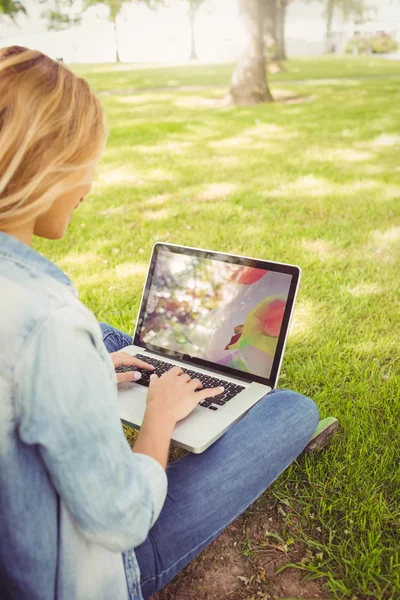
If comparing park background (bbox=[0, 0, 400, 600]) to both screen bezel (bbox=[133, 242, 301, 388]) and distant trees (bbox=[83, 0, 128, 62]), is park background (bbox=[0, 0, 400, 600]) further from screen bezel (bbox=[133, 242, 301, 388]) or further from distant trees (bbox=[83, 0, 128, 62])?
distant trees (bbox=[83, 0, 128, 62])

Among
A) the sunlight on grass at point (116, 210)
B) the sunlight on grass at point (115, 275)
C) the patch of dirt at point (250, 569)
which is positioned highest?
the sunlight on grass at point (116, 210)

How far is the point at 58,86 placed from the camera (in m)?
1.13

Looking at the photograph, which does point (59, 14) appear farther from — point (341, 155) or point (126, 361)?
point (126, 361)

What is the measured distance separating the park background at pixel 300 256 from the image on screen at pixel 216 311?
53 cm

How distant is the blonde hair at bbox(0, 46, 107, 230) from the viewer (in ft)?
3.46

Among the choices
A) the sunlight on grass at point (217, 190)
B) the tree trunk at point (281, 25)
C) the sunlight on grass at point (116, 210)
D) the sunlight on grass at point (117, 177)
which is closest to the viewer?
the sunlight on grass at point (116, 210)

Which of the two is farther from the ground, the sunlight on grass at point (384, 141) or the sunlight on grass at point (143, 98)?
the sunlight on grass at point (143, 98)

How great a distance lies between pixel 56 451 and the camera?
1.00 m

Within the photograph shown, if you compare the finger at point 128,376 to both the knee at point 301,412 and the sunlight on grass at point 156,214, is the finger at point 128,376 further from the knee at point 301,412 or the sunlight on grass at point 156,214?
the sunlight on grass at point 156,214

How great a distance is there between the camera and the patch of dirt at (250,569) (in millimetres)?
Answer: 1899

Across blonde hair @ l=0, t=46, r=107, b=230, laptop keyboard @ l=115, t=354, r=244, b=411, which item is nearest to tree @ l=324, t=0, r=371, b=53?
laptop keyboard @ l=115, t=354, r=244, b=411

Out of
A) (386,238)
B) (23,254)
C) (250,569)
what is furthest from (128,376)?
(386,238)

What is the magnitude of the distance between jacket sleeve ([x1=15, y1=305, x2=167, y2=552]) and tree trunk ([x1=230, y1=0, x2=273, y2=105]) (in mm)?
11844

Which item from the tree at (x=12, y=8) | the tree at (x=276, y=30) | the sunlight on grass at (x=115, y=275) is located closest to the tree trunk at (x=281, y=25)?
the tree at (x=276, y=30)
